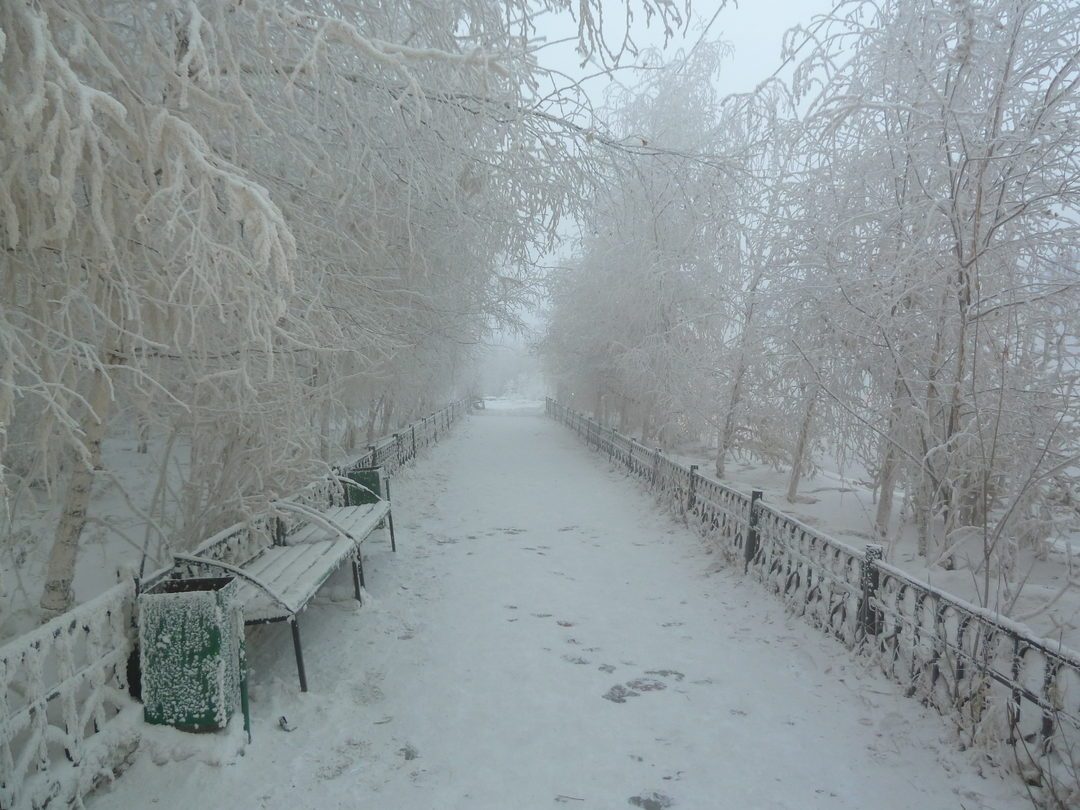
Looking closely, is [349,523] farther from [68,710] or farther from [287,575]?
[68,710]

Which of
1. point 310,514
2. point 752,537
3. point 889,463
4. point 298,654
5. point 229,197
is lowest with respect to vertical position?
point 298,654

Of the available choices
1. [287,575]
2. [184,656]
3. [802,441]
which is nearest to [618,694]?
[287,575]

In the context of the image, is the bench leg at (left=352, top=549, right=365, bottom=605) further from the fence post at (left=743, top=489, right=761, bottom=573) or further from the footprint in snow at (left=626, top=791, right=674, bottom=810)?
the fence post at (left=743, top=489, right=761, bottom=573)

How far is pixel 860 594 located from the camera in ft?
15.1

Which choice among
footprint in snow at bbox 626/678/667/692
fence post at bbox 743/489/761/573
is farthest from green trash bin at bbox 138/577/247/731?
fence post at bbox 743/489/761/573

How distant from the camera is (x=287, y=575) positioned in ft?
15.0

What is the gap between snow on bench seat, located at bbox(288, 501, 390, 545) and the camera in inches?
226

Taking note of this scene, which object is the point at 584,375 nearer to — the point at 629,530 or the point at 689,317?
the point at 689,317

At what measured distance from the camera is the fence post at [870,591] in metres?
4.50

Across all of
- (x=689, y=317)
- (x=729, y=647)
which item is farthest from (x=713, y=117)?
(x=729, y=647)

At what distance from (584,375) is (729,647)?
62.0 ft

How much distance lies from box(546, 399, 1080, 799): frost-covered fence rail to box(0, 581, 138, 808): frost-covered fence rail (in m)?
4.48

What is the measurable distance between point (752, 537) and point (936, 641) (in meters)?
2.77

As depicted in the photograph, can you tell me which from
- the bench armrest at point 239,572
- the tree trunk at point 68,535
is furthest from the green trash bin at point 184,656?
the tree trunk at point 68,535
